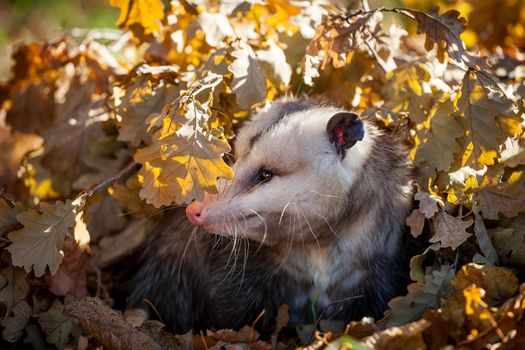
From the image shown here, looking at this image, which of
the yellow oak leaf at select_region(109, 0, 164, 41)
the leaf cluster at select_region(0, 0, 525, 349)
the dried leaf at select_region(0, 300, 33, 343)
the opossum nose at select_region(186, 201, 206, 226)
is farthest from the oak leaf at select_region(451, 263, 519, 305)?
the yellow oak leaf at select_region(109, 0, 164, 41)

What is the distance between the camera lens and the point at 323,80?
2203 mm

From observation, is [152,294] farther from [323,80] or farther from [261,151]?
[323,80]

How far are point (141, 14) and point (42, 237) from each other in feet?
2.44

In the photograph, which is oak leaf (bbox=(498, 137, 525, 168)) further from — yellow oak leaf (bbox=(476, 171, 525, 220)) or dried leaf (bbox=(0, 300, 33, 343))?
dried leaf (bbox=(0, 300, 33, 343))

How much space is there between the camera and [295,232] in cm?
176

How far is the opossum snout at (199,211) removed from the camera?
5.47 feet

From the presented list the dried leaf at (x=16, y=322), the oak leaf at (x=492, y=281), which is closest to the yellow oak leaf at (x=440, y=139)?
the oak leaf at (x=492, y=281)

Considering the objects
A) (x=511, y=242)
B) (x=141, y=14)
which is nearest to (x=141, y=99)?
(x=141, y=14)

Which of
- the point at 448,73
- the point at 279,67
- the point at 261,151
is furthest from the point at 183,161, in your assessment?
the point at 448,73

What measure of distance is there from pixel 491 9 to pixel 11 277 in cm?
208

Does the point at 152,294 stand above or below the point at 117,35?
below

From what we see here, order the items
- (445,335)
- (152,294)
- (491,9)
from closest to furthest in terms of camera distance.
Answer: (445,335), (152,294), (491,9)

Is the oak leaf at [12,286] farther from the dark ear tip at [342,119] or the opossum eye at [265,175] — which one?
the dark ear tip at [342,119]

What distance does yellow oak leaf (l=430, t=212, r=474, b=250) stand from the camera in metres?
1.67
